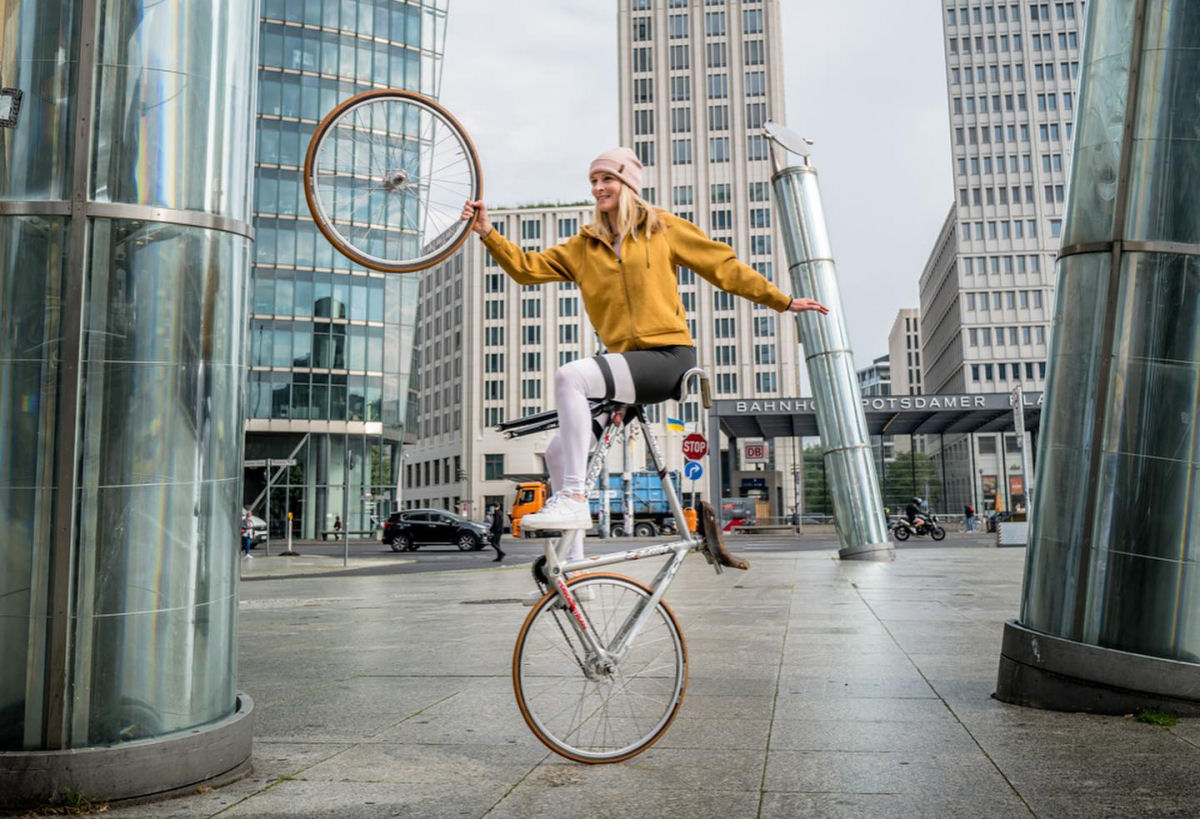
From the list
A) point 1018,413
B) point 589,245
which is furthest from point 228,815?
point 1018,413

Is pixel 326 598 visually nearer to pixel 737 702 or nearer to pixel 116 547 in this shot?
pixel 737 702

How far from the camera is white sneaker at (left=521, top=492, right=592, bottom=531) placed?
12.0 feet

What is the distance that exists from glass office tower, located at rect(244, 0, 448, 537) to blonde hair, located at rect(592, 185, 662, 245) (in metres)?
47.7

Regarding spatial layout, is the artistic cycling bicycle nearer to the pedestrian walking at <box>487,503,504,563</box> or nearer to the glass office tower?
the pedestrian walking at <box>487,503,504,563</box>

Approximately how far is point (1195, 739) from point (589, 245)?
122 inches

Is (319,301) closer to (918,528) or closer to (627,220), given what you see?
(918,528)

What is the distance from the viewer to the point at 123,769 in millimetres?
3268

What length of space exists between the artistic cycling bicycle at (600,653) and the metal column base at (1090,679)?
5.72 ft

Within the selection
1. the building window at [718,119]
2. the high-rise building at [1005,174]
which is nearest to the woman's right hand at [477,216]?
the high-rise building at [1005,174]

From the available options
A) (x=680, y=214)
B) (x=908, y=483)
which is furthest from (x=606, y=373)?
(x=680, y=214)

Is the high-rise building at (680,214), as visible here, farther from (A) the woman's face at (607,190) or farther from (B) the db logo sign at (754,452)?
(A) the woman's face at (607,190)

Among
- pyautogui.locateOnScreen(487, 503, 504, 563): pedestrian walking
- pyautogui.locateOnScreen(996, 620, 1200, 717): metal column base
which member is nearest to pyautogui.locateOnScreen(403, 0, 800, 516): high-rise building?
pyautogui.locateOnScreen(487, 503, 504, 563): pedestrian walking

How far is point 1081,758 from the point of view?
3.75m

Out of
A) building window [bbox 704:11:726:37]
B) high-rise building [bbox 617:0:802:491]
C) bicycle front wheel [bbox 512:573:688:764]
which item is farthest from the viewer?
building window [bbox 704:11:726:37]
